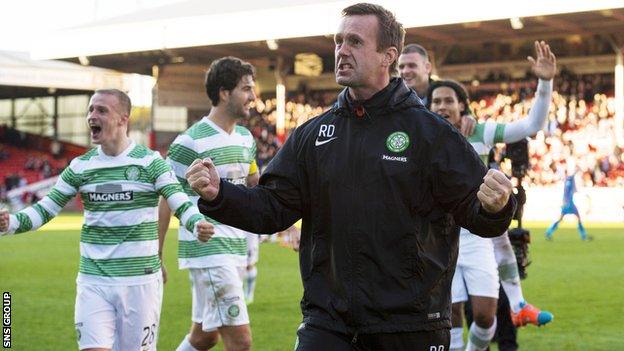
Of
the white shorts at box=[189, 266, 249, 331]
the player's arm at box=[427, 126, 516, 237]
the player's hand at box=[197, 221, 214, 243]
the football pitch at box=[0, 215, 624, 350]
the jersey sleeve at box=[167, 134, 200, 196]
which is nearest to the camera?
the player's arm at box=[427, 126, 516, 237]

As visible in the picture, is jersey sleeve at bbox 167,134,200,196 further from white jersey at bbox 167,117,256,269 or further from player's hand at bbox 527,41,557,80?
player's hand at bbox 527,41,557,80

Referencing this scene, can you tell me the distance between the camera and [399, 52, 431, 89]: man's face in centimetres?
789

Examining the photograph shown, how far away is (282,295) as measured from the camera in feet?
45.9

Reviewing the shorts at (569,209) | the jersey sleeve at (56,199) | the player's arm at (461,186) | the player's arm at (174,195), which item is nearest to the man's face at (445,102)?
the player's arm at (174,195)

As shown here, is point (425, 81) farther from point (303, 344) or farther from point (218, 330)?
point (303, 344)

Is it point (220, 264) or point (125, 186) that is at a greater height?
point (125, 186)

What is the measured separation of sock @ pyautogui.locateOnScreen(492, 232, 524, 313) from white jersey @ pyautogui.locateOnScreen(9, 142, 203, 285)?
3631 millimetres

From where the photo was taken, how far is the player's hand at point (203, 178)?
414 cm

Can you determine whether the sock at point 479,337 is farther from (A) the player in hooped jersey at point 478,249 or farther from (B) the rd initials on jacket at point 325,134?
(B) the rd initials on jacket at point 325,134

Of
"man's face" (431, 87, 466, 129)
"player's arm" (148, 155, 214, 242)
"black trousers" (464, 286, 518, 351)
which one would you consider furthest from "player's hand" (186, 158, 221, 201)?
"black trousers" (464, 286, 518, 351)

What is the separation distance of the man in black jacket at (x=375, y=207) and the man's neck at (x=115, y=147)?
89.5 inches

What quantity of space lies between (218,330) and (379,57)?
10.7 ft

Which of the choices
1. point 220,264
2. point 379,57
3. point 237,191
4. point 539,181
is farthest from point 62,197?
point 539,181

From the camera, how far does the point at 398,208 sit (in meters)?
4.14
